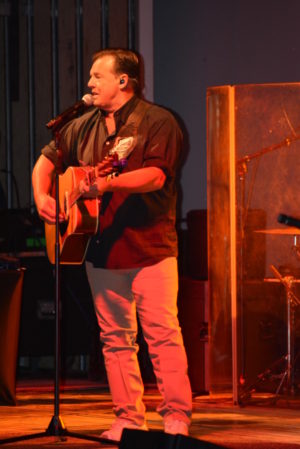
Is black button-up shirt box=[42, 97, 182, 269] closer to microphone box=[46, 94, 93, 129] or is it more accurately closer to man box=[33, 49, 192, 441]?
man box=[33, 49, 192, 441]

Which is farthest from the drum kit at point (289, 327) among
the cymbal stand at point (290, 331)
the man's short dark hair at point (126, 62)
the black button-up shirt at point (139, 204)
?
the man's short dark hair at point (126, 62)

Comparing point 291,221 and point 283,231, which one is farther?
point 283,231

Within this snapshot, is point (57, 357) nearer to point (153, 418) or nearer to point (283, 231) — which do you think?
point (153, 418)

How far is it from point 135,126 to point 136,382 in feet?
3.25

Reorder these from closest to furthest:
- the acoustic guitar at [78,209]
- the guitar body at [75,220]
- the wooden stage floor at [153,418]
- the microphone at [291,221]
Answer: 1. the microphone at [291,221]
2. the acoustic guitar at [78,209]
3. the guitar body at [75,220]
4. the wooden stage floor at [153,418]

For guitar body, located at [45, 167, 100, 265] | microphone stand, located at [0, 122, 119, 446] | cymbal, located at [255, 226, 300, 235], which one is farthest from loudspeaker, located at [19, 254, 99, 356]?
microphone stand, located at [0, 122, 119, 446]

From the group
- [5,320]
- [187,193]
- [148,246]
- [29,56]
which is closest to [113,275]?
[148,246]

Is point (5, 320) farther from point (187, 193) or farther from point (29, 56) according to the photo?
point (29, 56)

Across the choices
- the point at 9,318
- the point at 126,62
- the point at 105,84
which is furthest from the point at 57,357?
the point at 9,318

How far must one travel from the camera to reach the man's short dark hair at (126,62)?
3.66 metres

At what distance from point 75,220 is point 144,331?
20.1 inches

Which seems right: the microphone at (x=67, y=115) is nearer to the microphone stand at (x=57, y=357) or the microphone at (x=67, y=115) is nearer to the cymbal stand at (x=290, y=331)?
the microphone stand at (x=57, y=357)

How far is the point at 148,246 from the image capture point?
3.59 meters

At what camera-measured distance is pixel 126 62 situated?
3674 millimetres
